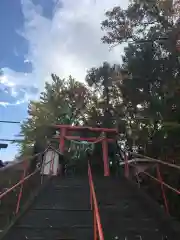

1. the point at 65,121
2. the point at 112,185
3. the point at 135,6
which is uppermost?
the point at 135,6

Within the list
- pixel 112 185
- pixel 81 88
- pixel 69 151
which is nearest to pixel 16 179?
pixel 112 185

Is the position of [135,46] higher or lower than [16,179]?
higher

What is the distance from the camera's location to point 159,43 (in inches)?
595

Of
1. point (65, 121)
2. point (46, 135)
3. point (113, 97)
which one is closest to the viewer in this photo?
point (46, 135)

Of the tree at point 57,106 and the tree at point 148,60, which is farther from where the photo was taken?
the tree at point 57,106

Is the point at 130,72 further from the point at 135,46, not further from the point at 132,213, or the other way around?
the point at 132,213

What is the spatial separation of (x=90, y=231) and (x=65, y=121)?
13784 mm

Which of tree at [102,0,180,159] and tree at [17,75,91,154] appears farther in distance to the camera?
tree at [17,75,91,154]

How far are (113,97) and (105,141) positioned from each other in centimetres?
709

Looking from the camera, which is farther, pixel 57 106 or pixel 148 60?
pixel 57 106

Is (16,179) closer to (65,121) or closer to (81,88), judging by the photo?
(65,121)

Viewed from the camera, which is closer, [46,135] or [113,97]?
[46,135]

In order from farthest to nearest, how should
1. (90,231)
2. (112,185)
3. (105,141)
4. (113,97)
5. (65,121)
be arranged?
(113,97)
(65,121)
(105,141)
(112,185)
(90,231)

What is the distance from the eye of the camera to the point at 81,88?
22.0 metres
